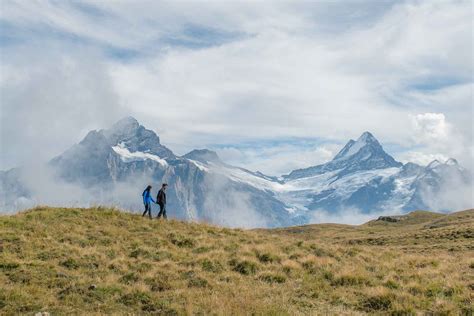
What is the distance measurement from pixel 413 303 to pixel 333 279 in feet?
14.2

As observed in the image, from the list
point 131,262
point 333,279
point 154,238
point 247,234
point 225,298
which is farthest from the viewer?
point 247,234

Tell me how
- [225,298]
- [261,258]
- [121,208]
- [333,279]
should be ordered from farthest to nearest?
1. [121,208]
2. [261,258]
3. [333,279]
4. [225,298]

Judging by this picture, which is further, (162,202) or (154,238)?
(162,202)

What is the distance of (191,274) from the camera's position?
20172mm

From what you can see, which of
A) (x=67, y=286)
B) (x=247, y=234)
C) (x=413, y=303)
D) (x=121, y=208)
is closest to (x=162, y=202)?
(x=121, y=208)

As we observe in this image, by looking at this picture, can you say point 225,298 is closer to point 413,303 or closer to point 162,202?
point 413,303

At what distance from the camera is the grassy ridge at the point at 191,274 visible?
16031 millimetres

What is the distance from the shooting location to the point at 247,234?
3353cm

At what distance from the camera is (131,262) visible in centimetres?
2198

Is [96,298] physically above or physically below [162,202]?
below

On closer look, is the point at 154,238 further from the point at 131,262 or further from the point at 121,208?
the point at 121,208

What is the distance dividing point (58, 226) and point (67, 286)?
11280 mm

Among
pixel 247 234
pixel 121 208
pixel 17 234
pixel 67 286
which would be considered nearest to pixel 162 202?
pixel 121 208

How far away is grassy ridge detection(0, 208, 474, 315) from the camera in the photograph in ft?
52.6
